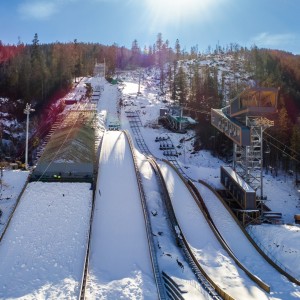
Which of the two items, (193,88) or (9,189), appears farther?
(193,88)

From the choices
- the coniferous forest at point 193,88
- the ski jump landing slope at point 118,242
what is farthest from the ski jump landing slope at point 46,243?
the coniferous forest at point 193,88

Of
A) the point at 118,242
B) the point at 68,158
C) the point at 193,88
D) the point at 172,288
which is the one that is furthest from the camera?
the point at 193,88

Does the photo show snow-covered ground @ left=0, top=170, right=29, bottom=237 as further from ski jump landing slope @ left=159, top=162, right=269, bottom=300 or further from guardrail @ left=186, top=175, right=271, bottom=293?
guardrail @ left=186, top=175, right=271, bottom=293

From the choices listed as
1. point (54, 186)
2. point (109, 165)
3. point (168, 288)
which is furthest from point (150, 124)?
point (168, 288)

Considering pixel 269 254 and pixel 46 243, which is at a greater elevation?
pixel 46 243

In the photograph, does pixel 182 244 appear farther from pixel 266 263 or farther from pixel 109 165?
pixel 109 165

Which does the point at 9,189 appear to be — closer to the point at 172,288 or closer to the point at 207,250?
the point at 207,250

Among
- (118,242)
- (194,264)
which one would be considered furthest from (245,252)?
(118,242)

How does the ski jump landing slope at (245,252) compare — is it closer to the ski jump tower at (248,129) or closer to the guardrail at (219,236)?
the guardrail at (219,236)
